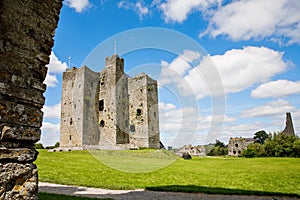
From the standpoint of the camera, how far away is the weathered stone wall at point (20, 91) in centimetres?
269

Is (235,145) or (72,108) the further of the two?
(235,145)

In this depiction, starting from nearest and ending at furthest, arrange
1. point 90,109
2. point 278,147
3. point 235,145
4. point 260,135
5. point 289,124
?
1. point 90,109
2. point 278,147
3. point 235,145
4. point 289,124
5. point 260,135

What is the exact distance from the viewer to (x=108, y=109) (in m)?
31.8

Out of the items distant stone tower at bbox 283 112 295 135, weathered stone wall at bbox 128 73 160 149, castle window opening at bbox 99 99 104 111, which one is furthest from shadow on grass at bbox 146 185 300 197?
distant stone tower at bbox 283 112 295 135

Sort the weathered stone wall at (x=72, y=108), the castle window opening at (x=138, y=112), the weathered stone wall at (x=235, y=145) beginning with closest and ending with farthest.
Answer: the weathered stone wall at (x=72, y=108), the castle window opening at (x=138, y=112), the weathered stone wall at (x=235, y=145)

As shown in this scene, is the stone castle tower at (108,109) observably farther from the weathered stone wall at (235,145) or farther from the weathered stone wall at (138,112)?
the weathered stone wall at (235,145)

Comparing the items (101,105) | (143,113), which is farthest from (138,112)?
(101,105)

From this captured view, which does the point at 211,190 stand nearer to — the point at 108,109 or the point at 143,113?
the point at 143,113

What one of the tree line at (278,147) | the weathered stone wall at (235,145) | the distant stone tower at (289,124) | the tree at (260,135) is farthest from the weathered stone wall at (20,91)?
the tree at (260,135)

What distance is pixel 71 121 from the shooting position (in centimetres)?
3225

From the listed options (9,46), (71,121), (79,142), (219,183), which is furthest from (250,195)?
(71,121)

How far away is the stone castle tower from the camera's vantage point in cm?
3105

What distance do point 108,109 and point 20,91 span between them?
29.2m

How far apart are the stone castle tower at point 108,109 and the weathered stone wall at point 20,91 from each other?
27313mm
